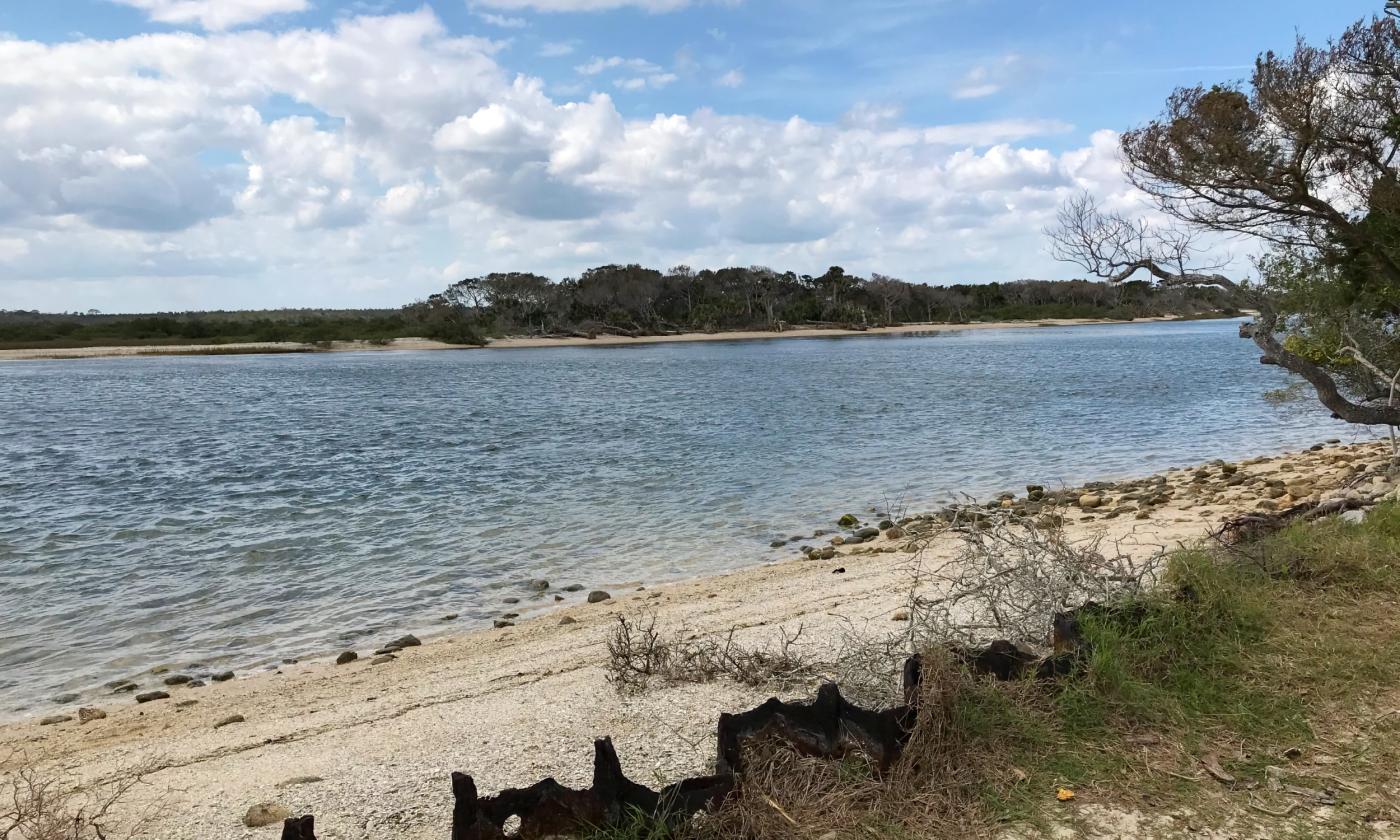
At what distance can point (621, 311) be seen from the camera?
387ft

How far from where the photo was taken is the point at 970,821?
3580 mm

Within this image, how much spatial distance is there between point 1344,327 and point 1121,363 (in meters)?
49.6

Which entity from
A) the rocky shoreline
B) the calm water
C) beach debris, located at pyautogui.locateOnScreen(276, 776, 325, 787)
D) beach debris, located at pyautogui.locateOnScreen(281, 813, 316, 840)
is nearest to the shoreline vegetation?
the calm water

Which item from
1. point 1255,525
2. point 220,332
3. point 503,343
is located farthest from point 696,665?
point 220,332

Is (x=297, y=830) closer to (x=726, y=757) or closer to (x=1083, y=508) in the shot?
(x=726, y=757)

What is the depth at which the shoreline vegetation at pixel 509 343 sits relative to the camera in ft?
290

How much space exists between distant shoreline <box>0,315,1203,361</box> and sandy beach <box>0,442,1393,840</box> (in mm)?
70915

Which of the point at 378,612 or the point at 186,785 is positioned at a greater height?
the point at 186,785

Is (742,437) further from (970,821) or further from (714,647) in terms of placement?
(970,821)

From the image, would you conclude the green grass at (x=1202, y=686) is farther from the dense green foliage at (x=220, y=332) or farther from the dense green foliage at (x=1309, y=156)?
the dense green foliage at (x=220, y=332)

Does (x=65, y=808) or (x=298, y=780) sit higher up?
(x=65, y=808)

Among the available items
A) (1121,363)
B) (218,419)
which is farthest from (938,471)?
(1121,363)

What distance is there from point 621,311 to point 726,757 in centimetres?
11591

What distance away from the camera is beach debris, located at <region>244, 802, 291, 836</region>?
4.27 meters
